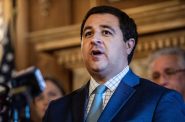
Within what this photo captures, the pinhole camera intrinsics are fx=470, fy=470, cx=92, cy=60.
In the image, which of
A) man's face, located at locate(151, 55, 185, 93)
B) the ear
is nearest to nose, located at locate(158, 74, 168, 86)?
man's face, located at locate(151, 55, 185, 93)

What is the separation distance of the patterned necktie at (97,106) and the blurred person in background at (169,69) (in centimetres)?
105

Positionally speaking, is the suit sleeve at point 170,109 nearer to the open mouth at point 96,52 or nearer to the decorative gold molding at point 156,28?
the open mouth at point 96,52

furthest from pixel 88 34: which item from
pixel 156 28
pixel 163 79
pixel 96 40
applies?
pixel 156 28

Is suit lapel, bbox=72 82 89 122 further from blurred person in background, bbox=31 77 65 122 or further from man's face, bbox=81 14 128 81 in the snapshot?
blurred person in background, bbox=31 77 65 122

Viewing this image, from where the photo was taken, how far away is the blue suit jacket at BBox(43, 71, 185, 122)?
6.18ft

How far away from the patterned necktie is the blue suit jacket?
0.04 m

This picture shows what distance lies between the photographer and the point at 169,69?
3137 mm

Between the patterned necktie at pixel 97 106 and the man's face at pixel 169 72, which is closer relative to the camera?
the patterned necktie at pixel 97 106

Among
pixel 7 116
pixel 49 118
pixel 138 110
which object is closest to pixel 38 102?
pixel 7 116

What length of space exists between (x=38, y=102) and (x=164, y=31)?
1.51 m

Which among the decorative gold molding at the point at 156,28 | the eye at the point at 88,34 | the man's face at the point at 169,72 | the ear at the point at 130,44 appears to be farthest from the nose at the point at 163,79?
the decorative gold molding at the point at 156,28

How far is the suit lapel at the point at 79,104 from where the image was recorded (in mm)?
2035

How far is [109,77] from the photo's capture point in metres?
2.10

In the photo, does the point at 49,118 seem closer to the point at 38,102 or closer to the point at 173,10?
the point at 38,102
